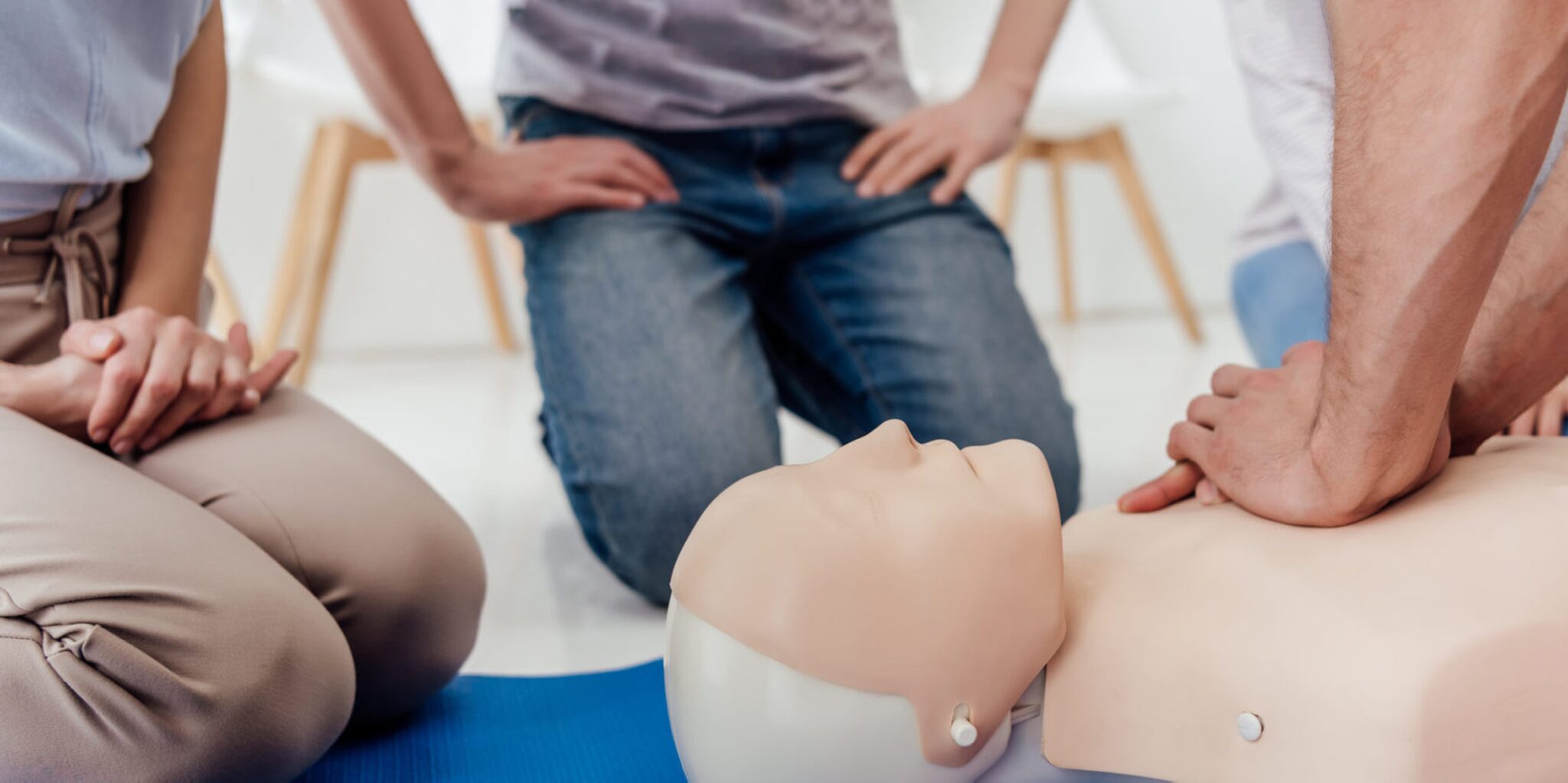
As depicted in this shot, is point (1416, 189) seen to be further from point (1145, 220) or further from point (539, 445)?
point (1145, 220)

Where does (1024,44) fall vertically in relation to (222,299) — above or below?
above

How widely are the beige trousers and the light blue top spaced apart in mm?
51

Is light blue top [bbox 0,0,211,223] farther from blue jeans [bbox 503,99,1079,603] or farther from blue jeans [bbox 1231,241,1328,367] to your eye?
blue jeans [bbox 1231,241,1328,367]

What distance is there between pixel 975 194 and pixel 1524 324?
8.70ft

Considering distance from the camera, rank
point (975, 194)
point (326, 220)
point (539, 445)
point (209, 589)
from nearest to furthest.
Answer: point (209, 589) → point (539, 445) → point (326, 220) → point (975, 194)

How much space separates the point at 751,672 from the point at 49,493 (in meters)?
0.42

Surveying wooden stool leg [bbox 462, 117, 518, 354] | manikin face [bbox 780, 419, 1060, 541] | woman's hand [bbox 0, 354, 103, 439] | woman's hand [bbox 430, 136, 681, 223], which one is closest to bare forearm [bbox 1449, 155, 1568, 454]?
manikin face [bbox 780, 419, 1060, 541]

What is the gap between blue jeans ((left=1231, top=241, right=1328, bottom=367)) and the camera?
127 cm

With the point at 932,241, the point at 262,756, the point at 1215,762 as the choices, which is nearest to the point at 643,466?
the point at 932,241

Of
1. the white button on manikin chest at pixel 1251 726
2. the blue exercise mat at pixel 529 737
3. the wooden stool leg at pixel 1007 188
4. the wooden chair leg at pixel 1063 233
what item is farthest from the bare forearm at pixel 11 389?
the wooden chair leg at pixel 1063 233

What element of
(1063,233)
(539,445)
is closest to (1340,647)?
(539,445)

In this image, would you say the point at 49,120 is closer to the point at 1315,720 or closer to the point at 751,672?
the point at 751,672

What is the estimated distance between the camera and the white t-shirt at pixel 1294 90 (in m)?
1.25

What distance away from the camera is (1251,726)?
610mm
